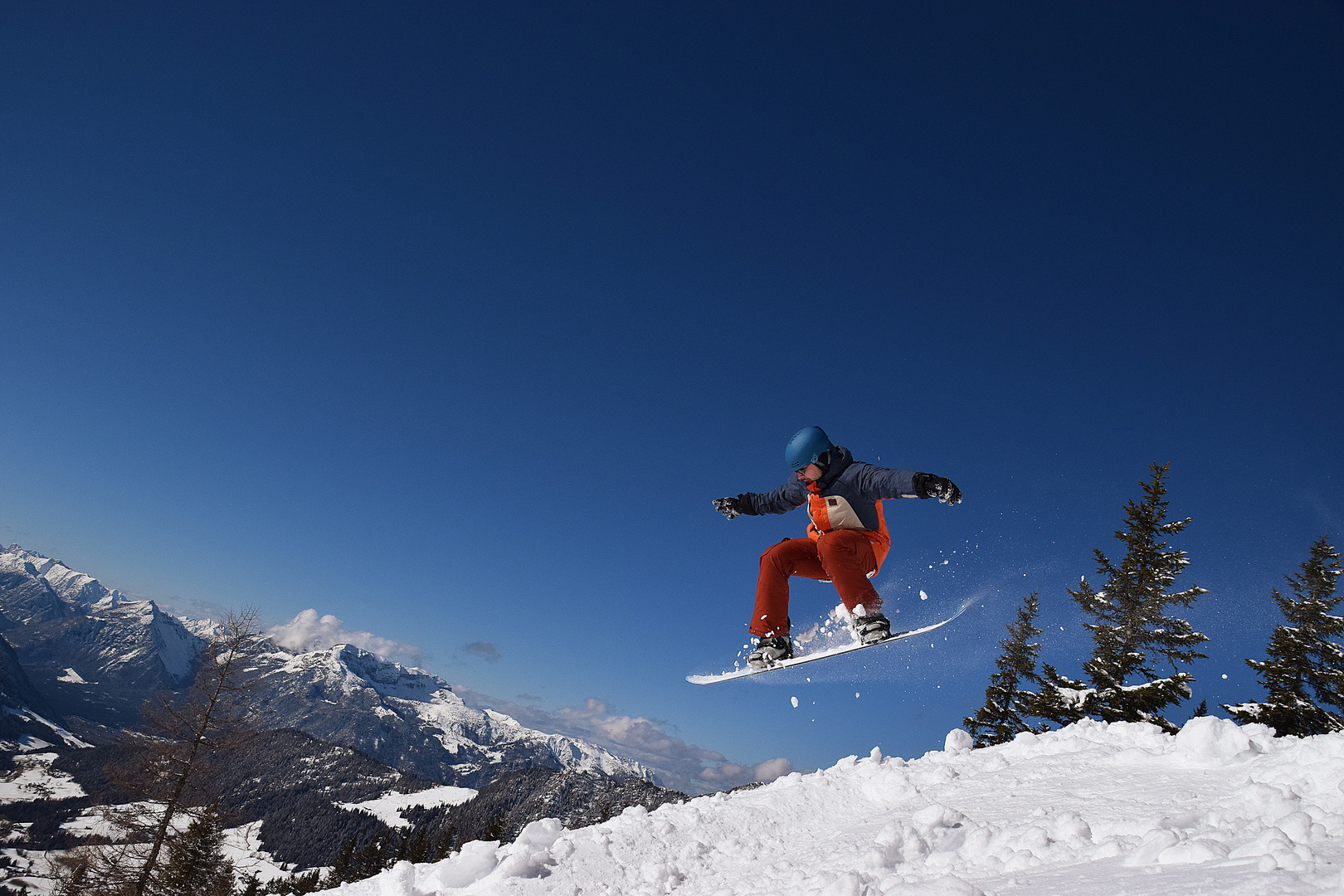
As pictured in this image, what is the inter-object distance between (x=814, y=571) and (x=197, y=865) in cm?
2433

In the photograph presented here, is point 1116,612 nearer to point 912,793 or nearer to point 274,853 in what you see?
point 912,793

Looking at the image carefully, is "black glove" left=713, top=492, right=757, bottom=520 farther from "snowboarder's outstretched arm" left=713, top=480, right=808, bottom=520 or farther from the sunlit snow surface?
the sunlit snow surface

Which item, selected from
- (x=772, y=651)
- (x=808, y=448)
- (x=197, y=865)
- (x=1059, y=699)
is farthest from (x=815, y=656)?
(x=197, y=865)

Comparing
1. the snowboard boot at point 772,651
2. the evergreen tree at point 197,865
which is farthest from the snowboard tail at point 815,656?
the evergreen tree at point 197,865

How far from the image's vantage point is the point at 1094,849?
2770mm

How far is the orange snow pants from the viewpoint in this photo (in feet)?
19.4

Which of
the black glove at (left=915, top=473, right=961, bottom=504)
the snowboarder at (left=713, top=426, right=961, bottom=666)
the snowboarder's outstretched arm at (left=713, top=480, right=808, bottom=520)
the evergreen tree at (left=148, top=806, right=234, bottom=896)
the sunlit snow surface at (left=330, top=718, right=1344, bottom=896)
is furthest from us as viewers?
the evergreen tree at (left=148, top=806, right=234, bottom=896)

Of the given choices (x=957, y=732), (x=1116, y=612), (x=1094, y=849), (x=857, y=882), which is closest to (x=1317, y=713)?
(x=1116, y=612)

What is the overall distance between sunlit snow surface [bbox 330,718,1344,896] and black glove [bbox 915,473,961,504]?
2.20 m

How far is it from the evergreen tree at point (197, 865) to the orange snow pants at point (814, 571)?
701 inches

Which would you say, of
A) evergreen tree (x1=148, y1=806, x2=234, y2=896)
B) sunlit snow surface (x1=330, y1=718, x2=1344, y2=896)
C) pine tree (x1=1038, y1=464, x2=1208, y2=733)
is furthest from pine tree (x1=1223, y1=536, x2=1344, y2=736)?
evergreen tree (x1=148, y1=806, x2=234, y2=896)

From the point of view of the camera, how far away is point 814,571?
6598 millimetres

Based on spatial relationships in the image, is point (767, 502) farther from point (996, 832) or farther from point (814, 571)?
point (996, 832)

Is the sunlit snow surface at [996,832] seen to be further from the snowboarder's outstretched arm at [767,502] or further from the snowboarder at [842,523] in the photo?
the snowboarder's outstretched arm at [767,502]
